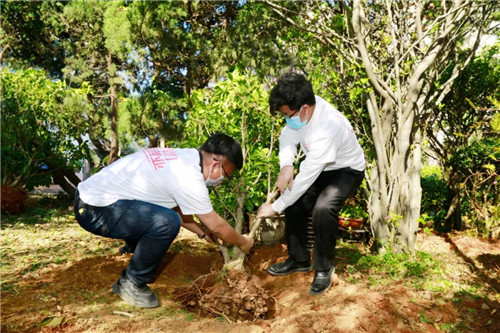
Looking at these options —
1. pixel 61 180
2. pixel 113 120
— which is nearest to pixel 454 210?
pixel 61 180

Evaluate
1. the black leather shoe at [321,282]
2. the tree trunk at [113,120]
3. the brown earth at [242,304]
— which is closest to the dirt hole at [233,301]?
the brown earth at [242,304]

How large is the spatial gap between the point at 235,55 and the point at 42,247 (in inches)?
247

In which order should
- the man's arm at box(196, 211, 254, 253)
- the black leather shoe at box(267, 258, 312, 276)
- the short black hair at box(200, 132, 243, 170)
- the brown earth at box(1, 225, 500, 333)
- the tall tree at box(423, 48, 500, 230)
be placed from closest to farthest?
the brown earth at box(1, 225, 500, 333) → the man's arm at box(196, 211, 254, 253) → the short black hair at box(200, 132, 243, 170) → the black leather shoe at box(267, 258, 312, 276) → the tall tree at box(423, 48, 500, 230)

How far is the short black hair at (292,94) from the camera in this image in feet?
9.25

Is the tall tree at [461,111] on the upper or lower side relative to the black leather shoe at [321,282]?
upper

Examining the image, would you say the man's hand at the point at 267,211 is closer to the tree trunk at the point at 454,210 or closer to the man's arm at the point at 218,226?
the man's arm at the point at 218,226

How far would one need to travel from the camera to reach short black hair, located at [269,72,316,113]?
111 inches

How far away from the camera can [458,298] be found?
290cm

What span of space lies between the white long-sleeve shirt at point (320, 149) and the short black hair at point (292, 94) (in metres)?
0.17

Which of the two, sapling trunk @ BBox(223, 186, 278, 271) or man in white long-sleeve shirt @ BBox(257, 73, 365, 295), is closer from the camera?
man in white long-sleeve shirt @ BBox(257, 73, 365, 295)

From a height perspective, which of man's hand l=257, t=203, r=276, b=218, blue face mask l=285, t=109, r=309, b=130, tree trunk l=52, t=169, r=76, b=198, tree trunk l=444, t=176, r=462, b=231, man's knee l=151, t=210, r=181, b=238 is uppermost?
blue face mask l=285, t=109, r=309, b=130

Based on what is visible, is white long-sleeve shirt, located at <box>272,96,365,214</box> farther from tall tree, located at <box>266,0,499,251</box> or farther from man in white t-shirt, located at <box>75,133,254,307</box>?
tall tree, located at <box>266,0,499,251</box>

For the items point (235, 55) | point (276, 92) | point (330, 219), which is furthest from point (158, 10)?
point (330, 219)

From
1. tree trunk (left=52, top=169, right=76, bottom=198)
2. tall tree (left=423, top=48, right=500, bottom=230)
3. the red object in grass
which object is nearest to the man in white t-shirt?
the red object in grass
